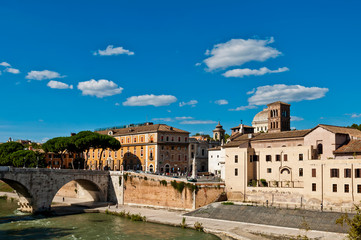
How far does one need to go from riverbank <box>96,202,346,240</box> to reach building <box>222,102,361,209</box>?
599 centimetres

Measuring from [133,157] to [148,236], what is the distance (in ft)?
152

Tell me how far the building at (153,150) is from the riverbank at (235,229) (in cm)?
2942

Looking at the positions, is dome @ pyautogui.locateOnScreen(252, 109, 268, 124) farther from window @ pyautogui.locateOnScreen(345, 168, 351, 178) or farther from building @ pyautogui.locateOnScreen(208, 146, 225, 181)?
window @ pyautogui.locateOnScreen(345, 168, 351, 178)

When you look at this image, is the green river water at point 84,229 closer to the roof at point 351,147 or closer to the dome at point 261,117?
the roof at point 351,147

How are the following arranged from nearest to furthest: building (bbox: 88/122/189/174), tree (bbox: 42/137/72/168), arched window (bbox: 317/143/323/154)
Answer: arched window (bbox: 317/143/323/154), tree (bbox: 42/137/72/168), building (bbox: 88/122/189/174)

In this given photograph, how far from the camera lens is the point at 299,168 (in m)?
47.3

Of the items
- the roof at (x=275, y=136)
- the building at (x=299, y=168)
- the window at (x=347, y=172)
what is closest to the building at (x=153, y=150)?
the roof at (x=275, y=136)

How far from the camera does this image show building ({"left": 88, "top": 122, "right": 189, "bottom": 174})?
80250 millimetres

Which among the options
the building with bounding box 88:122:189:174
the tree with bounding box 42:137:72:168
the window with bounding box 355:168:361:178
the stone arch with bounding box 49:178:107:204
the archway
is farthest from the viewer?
the building with bounding box 88:122:189:174

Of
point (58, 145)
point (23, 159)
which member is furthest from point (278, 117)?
point (23, 159)

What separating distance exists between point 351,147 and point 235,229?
54.5 feet

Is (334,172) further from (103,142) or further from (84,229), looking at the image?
(103,142)

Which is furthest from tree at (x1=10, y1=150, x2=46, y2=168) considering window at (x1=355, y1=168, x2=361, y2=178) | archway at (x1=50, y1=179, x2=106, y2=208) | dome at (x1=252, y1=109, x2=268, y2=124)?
dome at (x1=252, y1=109, x2=268, y2=124)

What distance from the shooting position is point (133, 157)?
84.8 meters
